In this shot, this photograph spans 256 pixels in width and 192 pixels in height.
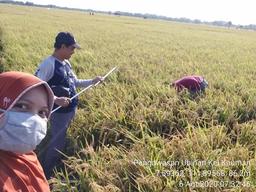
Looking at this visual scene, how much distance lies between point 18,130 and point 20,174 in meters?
0.21

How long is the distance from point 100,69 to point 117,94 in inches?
90.9

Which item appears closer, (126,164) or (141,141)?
(126,164)

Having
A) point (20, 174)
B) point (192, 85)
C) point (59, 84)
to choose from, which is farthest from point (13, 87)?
point (192, 85)

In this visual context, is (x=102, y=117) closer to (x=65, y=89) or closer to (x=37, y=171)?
(x=65, y=89)

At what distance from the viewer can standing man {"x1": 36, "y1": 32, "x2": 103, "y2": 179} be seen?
4.02 metres

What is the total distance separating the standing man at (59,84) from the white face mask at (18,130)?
2.04 m

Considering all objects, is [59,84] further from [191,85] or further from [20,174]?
[20,174]

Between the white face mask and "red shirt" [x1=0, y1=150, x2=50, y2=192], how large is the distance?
0.14ft

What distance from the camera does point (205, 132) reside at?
12.6ft

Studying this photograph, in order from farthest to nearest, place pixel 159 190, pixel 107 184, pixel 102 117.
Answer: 1. pixel 102 117
2. pixel 107 184
3. pixel 159 190

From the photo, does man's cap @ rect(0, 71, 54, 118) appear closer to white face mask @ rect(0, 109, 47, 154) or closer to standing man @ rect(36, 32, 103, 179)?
white face mask @ rect(0, 109, 47, 154)

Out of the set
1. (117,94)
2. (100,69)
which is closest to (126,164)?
(117,94)

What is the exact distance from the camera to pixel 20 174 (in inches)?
70.6

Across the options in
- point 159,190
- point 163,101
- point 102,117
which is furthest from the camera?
point 163,101
